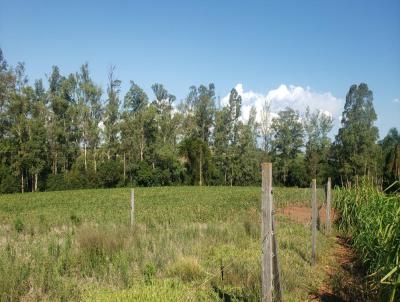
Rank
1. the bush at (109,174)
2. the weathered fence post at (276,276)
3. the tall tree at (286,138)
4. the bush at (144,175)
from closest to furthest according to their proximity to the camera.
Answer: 1. the weathered fence post at (276,276)
2. the bush at (109,174)
3. the bush at (144,175)
4. the tall tree at (286,138)

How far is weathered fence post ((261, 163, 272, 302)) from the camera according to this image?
4.71m

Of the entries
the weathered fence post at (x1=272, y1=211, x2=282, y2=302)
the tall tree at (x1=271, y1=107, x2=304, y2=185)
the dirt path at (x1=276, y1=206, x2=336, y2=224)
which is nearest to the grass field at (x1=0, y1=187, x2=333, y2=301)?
the weathered fence post at (x1=272, y1=211, x2=282, y2=302)

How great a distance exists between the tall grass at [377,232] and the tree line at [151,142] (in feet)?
132

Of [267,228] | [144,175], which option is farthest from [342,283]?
[144,175]

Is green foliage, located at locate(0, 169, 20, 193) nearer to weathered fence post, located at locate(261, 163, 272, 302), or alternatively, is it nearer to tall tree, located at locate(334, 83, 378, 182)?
tall tree, located at locate(334, 83, 378, 182)

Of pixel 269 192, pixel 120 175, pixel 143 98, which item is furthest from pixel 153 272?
pixel 143 98

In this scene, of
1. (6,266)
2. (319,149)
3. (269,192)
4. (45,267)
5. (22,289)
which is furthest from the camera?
(319,149)

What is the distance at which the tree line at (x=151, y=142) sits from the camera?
52844 millimetres

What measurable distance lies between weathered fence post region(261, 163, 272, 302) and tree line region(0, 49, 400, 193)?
49.4 meters

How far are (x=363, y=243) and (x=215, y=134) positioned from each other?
65.0 m

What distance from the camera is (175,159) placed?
62.7 m

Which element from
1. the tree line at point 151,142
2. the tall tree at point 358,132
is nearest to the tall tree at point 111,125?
the tree line at point 151,142

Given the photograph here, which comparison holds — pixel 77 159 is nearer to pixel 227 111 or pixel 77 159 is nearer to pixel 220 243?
pixel 227 111

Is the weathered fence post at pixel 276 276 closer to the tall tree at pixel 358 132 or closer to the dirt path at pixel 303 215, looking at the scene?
the dirt path at pixel 303 215
